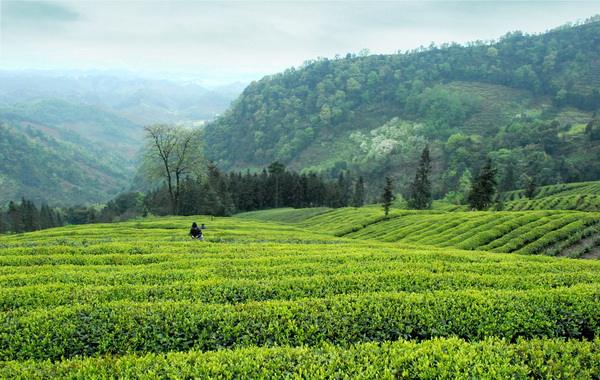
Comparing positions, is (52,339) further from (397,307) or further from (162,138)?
(162,138)

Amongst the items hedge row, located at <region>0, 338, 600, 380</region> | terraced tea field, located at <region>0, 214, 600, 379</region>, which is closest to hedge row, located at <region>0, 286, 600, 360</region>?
terraced tea field, located at <region>0, 214, 600, 379</region>

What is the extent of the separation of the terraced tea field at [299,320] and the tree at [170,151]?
5783 cm

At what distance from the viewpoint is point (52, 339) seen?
35.1ft

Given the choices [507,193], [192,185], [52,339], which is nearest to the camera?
[52,339]

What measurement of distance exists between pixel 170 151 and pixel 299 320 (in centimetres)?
6945

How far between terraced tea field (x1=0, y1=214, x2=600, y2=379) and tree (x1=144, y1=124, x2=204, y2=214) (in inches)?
2277

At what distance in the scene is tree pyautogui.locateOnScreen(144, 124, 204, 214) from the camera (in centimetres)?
7325

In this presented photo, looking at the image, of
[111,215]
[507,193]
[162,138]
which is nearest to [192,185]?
[162,138]

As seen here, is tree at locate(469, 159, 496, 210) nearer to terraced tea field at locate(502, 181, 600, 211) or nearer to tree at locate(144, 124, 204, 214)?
terraced tea field at locate(502, 181, 600, 211)

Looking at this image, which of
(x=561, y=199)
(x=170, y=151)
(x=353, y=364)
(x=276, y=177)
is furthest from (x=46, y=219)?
(x=561, y=199)

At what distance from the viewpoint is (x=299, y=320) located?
1135 cm

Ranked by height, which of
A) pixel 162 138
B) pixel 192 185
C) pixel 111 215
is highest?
pixel 162 138

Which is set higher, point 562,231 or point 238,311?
point 238,311

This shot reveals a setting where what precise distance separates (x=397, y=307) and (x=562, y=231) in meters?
32.1
